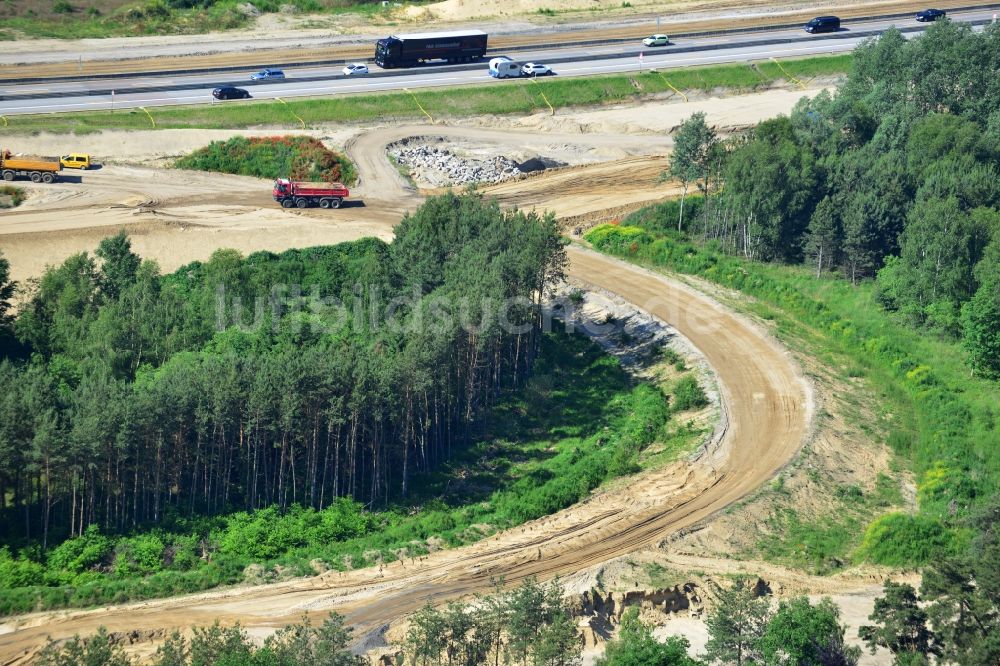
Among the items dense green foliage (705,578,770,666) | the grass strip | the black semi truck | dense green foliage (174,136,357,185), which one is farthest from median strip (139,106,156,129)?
dense green foliage (705,578,770,666)

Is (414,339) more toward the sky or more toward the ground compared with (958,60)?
more toward the ground

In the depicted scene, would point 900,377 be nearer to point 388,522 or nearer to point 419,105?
point 388,522

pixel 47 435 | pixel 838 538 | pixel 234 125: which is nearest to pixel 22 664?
pixel 47 435

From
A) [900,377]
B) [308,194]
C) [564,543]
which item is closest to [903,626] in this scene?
[564,543]

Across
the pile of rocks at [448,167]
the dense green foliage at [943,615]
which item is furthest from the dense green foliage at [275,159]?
the dense green foliage at [943,615]

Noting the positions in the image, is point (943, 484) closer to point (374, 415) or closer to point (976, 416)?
point (976, 416)
